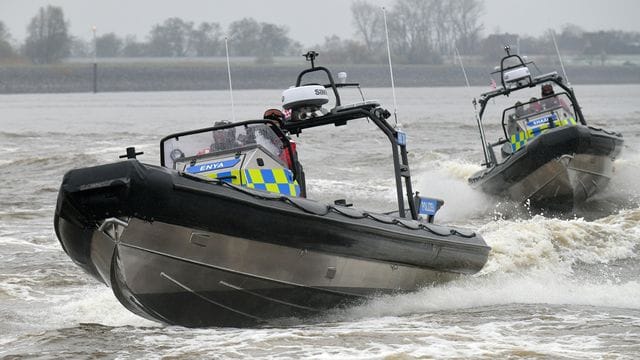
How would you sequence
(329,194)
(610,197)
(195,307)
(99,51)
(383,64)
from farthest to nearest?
(99,51), (383,64), (329,194), (610,197), (195,307)

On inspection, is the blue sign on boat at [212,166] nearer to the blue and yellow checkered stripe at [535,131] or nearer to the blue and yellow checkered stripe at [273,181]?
the blue and yellow checkered stripe at [273,181]

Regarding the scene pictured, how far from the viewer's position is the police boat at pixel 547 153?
15.6 m

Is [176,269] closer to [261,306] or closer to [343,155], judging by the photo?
[261,306]

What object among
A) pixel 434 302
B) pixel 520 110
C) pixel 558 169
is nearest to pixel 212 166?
pixel 434 302

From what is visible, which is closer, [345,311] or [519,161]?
[345,311]

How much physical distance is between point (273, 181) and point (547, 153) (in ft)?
23.2

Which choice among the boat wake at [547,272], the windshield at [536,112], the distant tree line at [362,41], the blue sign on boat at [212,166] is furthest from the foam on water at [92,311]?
the distant tree line at [362,41]

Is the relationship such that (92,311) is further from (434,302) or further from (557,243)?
(557,243)

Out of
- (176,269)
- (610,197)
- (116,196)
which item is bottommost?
(610,197)

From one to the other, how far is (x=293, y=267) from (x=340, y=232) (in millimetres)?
459

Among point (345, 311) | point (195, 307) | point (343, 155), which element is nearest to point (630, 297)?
point (345, 311)

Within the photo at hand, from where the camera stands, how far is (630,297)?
9.92 metres

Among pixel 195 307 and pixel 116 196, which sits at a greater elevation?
pixel 116 196

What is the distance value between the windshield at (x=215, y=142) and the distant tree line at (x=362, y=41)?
2799 inches
